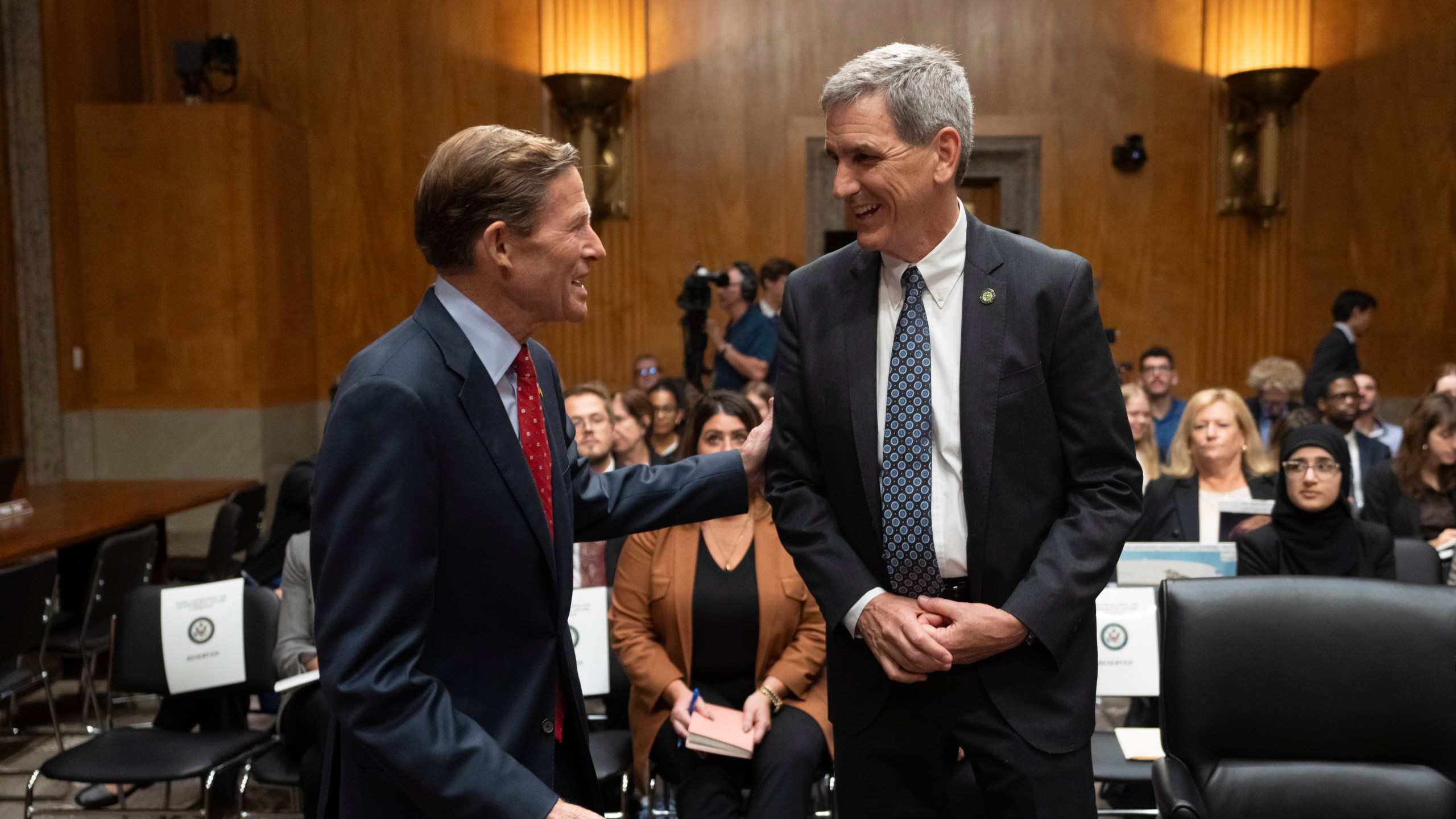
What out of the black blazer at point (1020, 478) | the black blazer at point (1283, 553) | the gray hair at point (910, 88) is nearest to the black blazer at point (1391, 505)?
the black blazer at point (1283, 553)

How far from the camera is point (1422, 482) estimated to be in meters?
4.49

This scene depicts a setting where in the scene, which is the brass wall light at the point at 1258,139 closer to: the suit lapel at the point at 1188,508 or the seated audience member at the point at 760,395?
the suit lapel at the point at 1188,508

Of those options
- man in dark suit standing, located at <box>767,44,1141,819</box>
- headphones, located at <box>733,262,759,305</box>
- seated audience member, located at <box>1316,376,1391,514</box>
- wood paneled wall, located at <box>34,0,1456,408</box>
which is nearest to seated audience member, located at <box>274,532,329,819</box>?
man in dark suit standing, located at <box>767,44,1141,819</box>

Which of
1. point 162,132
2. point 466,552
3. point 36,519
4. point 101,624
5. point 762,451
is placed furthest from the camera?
point 162,132

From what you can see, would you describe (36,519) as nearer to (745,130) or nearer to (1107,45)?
(745,130)

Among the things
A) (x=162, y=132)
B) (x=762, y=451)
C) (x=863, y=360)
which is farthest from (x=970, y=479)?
(x=162, y=132)

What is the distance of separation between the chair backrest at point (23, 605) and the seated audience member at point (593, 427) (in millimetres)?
1834

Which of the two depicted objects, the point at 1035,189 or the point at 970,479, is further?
the point at 1035,189

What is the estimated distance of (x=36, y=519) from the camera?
5000 mm

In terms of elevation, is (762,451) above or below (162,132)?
below

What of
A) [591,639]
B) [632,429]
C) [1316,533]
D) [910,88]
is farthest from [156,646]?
[1316,533]

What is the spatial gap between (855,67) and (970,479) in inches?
25.0

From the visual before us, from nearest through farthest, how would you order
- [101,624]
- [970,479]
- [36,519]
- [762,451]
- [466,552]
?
[466,552] → [970,479] → [762,451] → [101,624] → [36,519]

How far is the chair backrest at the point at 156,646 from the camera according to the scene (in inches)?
135
